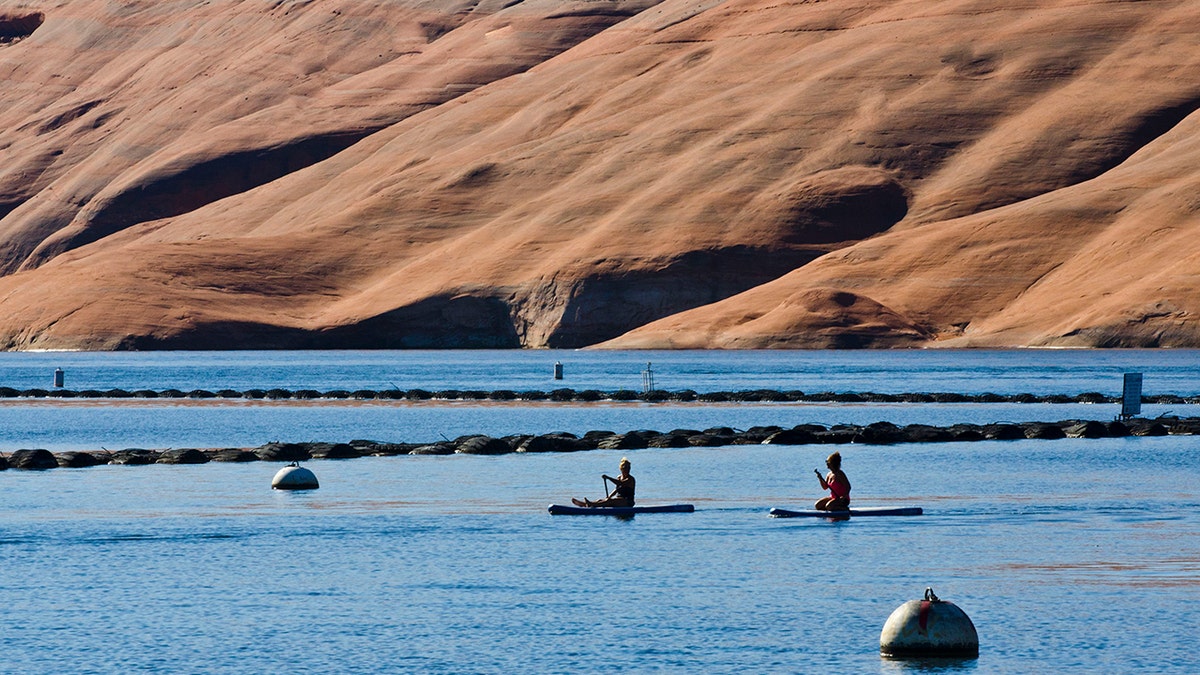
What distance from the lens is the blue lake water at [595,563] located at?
85.3 ft

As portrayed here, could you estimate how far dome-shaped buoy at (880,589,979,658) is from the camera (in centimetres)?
2470

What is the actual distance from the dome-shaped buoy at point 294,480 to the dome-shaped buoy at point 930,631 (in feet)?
83.7

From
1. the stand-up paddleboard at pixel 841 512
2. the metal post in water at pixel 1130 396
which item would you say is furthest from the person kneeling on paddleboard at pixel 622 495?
the metal post in water at pixel 1130 396

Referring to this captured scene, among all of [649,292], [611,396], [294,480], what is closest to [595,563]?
[294,480]

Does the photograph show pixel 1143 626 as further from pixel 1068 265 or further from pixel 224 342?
pixel 224 342

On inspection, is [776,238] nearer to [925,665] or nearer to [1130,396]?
[1130,396]

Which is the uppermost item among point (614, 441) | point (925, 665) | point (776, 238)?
point (776, 238)

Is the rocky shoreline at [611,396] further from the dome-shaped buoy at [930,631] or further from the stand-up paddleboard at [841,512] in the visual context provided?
the dome-shaped buoy at [930,631]

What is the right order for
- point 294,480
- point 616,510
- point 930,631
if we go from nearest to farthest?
point 930,631 → point 616,510 → point 294,480

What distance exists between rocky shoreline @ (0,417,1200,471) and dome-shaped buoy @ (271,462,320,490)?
8.88 metres

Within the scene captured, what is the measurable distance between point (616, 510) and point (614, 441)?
20.8 m

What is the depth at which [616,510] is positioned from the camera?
4125cm

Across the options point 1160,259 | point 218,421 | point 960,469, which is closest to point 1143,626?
point 960,469

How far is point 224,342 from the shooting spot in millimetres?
174750
